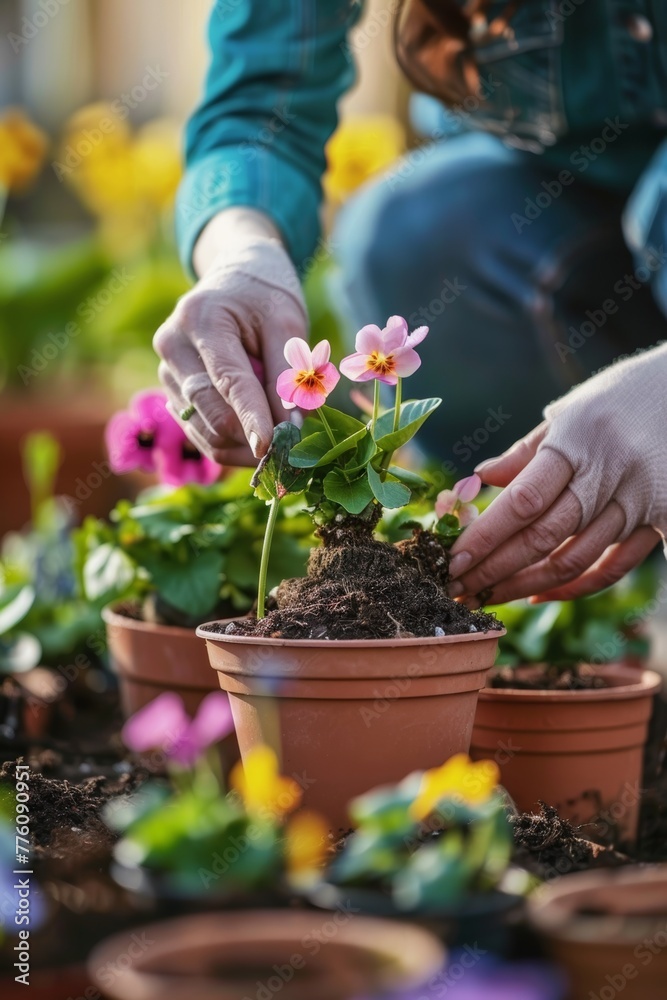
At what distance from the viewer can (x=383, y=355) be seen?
3.81 ft

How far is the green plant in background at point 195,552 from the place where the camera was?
163 centimetres

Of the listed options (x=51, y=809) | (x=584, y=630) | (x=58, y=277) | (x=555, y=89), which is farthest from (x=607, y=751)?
(x=58, y=277)

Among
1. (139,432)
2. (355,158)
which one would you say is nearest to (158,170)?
(355,158)

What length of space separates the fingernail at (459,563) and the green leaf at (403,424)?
16 cm

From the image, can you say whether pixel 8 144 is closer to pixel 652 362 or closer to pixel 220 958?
pixel 652 362

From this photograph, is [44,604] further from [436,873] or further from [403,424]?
[436,873]

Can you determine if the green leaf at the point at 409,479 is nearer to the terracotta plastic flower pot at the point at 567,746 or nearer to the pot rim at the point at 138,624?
the terracotta plastic flower pot at the point at 567,746

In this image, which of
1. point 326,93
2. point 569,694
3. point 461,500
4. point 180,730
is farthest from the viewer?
point 326,93

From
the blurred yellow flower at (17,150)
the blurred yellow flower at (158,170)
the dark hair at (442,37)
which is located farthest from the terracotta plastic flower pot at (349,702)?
the blurred yellow flower at (158,170)

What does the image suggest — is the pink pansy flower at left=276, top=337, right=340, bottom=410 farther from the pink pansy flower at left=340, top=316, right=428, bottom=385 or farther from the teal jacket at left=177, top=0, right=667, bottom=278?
the teal jacket at left=177, top=0, right=667, bottom=278

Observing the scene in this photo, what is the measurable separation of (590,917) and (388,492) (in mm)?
548

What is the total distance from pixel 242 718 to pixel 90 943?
42 cm
